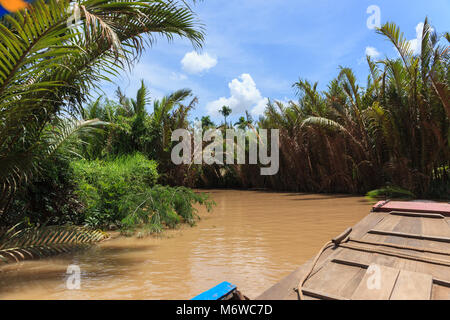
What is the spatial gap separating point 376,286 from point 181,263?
8.12ft

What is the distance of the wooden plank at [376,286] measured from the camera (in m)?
1.73

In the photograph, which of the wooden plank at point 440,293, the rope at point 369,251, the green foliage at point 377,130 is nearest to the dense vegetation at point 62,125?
the rope at point 369,251

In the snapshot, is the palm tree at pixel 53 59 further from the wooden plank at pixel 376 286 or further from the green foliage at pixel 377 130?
the green foliage at pixel 377 130

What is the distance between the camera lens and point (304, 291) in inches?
71.7

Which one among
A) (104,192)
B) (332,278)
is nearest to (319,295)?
(332,278)

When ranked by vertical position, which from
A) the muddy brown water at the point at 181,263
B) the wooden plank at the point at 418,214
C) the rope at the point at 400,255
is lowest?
the muddy brown water at the point at 181,263

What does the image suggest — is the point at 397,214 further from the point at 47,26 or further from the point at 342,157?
the point at 342,157

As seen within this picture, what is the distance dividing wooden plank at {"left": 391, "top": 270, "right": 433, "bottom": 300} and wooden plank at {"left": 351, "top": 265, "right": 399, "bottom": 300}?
3 centimetres

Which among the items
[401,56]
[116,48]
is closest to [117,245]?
[116,48]

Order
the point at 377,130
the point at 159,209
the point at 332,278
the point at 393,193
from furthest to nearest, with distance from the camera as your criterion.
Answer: the point at 377,130
the point at 393,193
the point at 159,209
the point at 332,278

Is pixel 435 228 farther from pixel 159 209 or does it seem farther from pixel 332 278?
pixel 159 209

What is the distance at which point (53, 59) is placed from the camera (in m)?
3.15

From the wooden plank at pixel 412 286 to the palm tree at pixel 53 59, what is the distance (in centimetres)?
329

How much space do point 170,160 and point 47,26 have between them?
35.3 feet
